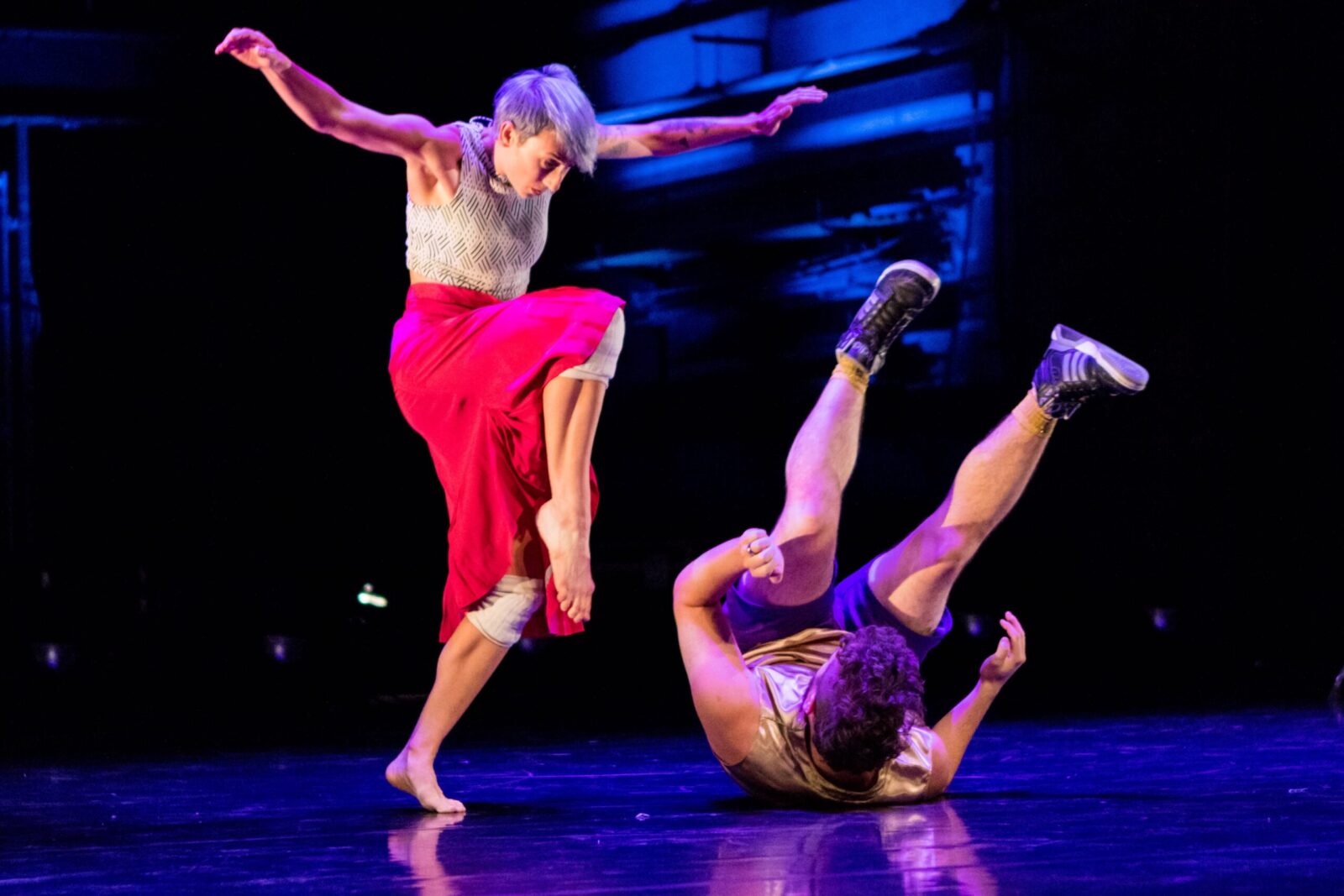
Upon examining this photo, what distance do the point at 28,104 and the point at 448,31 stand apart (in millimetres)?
1540

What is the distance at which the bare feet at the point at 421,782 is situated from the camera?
2.63m

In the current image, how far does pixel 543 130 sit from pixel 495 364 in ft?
1.32

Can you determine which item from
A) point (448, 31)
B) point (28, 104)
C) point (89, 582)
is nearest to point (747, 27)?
point (448, 31)

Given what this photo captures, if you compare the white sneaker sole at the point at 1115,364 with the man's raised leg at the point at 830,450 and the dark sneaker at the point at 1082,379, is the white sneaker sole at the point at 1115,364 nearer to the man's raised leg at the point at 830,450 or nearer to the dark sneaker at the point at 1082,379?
the dark sneaker at the point at 1082,379

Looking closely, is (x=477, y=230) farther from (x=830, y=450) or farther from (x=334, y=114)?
(x=830, y=450)

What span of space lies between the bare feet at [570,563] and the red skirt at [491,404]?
0.09 metres

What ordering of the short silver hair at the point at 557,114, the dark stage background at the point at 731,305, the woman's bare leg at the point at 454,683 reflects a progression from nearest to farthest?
1. the short silver hair at the point at 557,114
2. the woman's bare leg at the point at 454,683
3. the dark stage background at the point at 731,305

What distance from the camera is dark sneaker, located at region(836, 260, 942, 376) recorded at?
317cm

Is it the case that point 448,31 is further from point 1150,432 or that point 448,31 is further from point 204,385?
point 1150,432

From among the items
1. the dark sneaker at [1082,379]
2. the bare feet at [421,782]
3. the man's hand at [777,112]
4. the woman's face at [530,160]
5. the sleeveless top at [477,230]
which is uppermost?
the man's hand at [777,112]

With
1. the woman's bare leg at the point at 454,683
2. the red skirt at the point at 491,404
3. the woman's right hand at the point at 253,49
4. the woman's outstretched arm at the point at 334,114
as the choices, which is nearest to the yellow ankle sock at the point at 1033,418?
the red skirt at the point at 491,404

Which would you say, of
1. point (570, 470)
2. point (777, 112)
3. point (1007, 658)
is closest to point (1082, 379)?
point (1007, 658)

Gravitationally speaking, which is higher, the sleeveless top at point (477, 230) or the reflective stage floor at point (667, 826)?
the sleeveless top at point (477, 230)

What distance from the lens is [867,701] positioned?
238 centimetres
